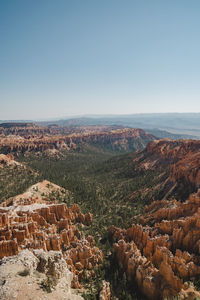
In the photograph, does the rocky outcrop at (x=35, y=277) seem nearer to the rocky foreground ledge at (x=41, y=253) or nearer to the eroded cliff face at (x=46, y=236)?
the rocky foreground ledge at (x=41, y=253)

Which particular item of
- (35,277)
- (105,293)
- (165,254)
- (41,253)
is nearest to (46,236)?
(41,253)

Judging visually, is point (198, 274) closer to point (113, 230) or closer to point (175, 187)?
point (113, 230)

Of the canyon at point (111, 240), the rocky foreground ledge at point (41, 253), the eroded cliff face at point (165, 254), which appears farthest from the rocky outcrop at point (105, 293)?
the eroded cliff face at point (165, 254)

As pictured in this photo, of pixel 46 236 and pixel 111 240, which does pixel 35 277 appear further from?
pixel 111 240

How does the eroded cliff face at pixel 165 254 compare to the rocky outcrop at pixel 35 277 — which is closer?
the rocky outcrop at pixel 35 277

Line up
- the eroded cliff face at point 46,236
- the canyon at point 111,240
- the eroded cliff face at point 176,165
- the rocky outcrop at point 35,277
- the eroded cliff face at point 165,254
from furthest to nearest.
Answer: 1. the eroded cliff face at point 176,165
2. the eroded cliff face at point 46,236
3. the eroded cliff face at point 165,254
4. the canyon at point 111,240
5. the rocky outcrop at point 35,277

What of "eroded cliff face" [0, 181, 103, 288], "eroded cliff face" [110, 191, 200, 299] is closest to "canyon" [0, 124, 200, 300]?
"eroded cliff face" [0, 181, 103, 288]

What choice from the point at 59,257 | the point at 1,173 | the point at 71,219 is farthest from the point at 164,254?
the point at 1,173
